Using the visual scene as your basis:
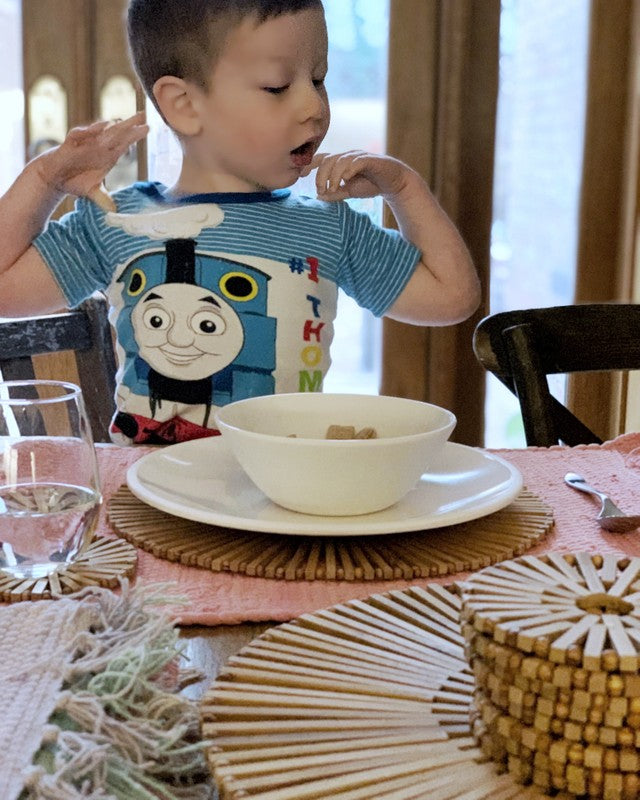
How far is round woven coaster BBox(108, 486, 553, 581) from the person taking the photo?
57 cm

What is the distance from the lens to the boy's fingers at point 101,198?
44.9 inches

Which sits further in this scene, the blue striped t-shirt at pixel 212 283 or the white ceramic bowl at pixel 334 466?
the blue striped t-shirt at pixel 212 283

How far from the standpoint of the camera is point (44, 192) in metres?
1.15

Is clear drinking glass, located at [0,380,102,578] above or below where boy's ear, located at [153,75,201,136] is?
below

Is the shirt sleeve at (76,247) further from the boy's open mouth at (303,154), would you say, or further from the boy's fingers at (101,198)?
the boy's open mouth at (303,154)

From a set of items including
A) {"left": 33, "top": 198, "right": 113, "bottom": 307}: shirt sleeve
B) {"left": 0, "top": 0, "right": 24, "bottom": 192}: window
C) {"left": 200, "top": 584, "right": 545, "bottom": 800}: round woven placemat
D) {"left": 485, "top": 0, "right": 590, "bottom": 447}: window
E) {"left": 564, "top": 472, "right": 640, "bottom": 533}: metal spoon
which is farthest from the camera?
{"left": 485, "top": 0, "right": 590, "bottom": 447}: window

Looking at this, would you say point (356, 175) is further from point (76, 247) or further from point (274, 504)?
point (274, 504)

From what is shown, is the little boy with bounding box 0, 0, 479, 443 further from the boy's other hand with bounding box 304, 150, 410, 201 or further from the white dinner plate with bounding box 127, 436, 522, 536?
the white dinner plate with bounding box 127, 436, 522, 536

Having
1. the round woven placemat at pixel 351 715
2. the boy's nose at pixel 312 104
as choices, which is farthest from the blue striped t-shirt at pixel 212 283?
the round woven placemat at pixel 351 715

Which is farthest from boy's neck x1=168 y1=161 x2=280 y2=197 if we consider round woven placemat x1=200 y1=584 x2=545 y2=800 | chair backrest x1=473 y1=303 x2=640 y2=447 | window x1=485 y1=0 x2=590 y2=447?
window x1=485 y1=0 x2=590 y2=447

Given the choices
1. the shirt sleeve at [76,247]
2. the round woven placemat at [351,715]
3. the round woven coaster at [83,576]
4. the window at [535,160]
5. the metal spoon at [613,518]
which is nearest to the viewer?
the round woven placemat at [351,715]

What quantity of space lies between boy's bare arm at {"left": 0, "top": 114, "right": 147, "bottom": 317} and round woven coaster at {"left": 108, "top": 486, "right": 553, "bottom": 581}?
0.55 metres

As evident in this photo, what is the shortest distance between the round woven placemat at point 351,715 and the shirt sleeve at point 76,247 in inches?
32.9

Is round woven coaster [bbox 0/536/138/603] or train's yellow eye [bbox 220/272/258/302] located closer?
round woven coaster [bbox 0/536/138/603]
